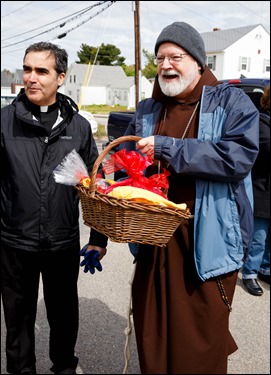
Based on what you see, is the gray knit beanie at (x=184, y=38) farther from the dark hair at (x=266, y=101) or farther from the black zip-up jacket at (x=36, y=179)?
the dark hair at (x=266, y=101)

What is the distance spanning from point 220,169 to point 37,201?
2.90 feet

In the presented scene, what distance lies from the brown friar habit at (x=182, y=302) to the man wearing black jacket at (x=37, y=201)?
361mm

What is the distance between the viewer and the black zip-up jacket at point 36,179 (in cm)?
185

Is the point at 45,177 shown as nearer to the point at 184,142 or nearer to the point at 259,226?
the point at 184,142

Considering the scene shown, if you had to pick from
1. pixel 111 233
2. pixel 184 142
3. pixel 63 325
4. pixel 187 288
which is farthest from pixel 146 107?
pixel 63 325

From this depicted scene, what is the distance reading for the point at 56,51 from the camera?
1.85 metres

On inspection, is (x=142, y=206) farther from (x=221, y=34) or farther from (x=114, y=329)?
(x=221, y=34)

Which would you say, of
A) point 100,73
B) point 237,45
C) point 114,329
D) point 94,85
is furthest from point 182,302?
point 94,85

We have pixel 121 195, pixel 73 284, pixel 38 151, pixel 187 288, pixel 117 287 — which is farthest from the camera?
pixel 117 287

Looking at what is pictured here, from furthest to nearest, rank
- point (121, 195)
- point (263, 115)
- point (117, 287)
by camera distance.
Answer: point (117, 287)
point (263, 115)
point (121, 195)

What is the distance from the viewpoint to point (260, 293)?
341 centimetres

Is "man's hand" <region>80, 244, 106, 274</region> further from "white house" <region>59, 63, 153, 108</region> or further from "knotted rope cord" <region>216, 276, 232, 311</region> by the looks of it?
"white house" <region>59, 63, 153, 108</region>

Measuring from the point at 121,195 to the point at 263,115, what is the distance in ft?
6.71

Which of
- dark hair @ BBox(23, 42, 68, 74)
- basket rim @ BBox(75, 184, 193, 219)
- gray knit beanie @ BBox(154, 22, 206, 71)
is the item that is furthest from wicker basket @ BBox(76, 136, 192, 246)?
dark hair @ BBox(23, 42, 68, 74)
